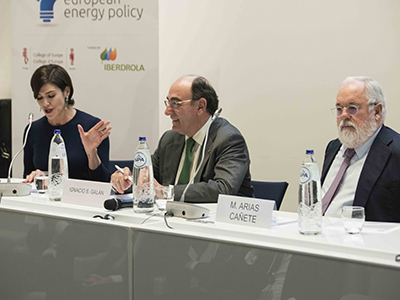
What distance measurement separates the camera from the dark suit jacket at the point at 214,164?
6.45 feet

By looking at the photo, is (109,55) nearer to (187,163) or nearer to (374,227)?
(187,163)

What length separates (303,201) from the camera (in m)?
1.28

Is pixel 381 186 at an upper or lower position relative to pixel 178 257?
upper

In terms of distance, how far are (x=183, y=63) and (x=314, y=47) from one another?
1.23m

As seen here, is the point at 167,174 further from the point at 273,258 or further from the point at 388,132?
the point at 273,258

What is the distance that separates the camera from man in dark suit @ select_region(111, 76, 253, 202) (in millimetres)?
2213

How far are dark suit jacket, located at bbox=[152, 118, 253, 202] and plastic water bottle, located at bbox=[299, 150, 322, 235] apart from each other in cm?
73

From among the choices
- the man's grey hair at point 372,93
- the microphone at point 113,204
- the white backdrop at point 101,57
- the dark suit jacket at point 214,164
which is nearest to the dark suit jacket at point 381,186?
the man's grey hair at point 372,93

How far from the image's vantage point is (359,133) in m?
2.04

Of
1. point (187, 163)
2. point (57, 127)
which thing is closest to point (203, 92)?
point (187, 163)

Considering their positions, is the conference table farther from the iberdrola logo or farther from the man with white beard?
the iberdrola logo

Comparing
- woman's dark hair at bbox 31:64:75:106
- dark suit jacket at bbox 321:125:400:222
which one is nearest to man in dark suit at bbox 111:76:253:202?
dark suit jacket at bbox 321:125:400:222

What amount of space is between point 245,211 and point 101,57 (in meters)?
2.82

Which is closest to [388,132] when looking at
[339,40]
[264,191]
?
[264,191]
